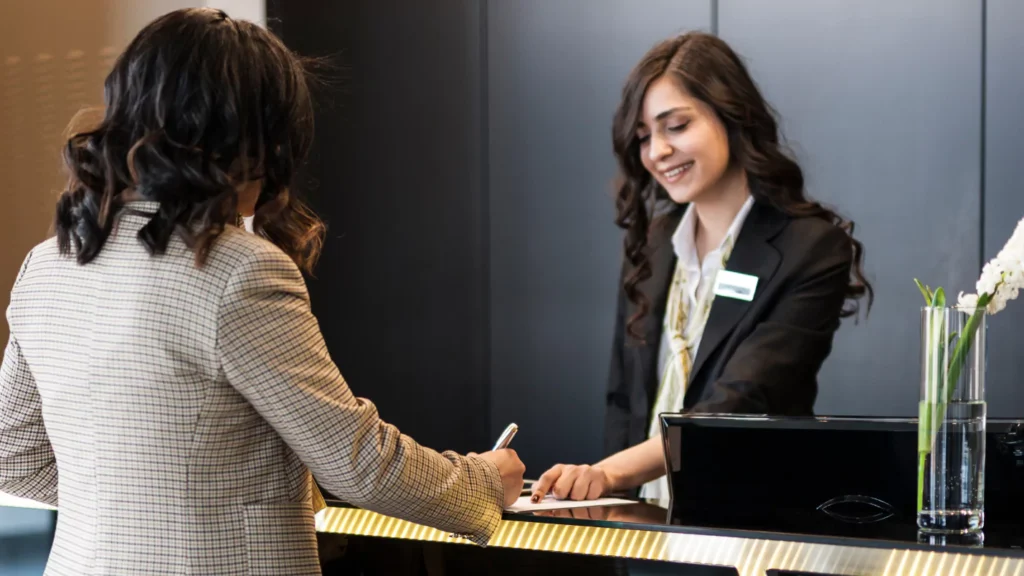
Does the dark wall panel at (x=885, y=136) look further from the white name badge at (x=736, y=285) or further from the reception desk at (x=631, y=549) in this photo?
the reception desk at (x=631, y=549)

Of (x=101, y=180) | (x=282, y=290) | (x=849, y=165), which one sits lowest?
(x=849, y=165)

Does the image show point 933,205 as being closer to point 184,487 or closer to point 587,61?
point 587,61

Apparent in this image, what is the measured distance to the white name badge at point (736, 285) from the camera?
269 cm

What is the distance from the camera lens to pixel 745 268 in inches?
107

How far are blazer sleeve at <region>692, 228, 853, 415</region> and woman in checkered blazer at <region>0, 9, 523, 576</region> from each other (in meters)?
1.16

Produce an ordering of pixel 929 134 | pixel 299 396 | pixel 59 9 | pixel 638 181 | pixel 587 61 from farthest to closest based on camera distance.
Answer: pixel 587 61, pixel 929 134, pixel 59 9, pixel 638 181, pixel 299 396

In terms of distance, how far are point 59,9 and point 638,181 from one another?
1879 millimetres

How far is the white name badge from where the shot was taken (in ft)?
8.81

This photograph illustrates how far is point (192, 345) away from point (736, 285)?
1.64 m

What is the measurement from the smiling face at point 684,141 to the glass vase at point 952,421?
1.30 meters

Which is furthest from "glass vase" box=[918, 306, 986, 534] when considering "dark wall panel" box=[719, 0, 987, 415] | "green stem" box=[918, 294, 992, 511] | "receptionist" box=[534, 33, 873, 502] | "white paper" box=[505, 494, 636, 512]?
"dark wall panel" box=[719, 0, 987, 415]

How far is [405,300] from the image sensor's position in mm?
4777

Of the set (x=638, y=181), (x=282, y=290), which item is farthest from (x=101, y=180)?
(x=638, y=181)

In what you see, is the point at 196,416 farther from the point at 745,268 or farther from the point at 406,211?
the point at 406,211
